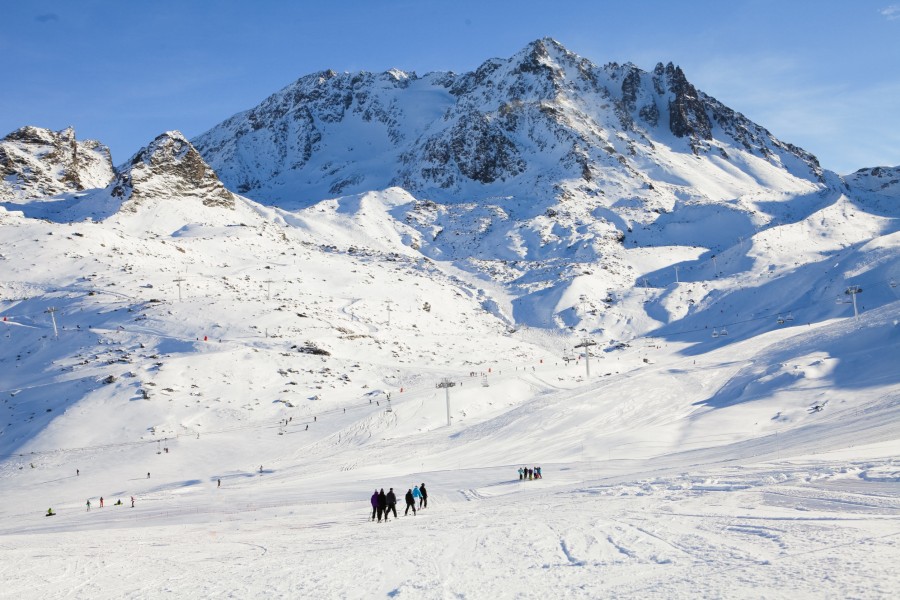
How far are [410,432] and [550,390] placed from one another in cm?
1851

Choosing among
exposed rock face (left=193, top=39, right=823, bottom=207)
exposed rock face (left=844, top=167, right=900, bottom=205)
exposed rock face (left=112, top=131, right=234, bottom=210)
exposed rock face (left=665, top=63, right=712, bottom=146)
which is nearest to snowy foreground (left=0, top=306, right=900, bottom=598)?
exposed rock face (left=112, top=131, right=234, bottom=210)

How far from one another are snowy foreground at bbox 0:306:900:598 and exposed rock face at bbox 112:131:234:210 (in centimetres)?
8483

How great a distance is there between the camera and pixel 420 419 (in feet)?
176

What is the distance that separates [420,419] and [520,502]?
33021 millimetres

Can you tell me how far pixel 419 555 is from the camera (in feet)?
44.1

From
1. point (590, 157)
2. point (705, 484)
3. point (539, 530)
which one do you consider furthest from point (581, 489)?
point (590, 157)

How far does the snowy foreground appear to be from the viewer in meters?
10.7

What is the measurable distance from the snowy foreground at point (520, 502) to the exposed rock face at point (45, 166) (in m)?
109

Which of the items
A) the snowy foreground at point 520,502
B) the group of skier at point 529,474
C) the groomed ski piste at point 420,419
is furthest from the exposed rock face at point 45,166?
the group of skier at point 529,474

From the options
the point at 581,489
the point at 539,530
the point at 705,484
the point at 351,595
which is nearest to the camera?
the point at 351,595

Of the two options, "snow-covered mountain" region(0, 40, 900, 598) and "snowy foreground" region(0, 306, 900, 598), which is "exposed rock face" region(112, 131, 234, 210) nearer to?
"snow-covered mountain" region(0, 40, 900, 598)

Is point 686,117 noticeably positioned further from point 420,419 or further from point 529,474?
point 529,474

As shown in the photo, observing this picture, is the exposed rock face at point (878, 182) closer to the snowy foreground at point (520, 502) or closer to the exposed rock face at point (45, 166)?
the snowy foreground at point (520, 502)

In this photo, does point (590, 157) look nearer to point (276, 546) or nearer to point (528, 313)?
point (528, 313)
